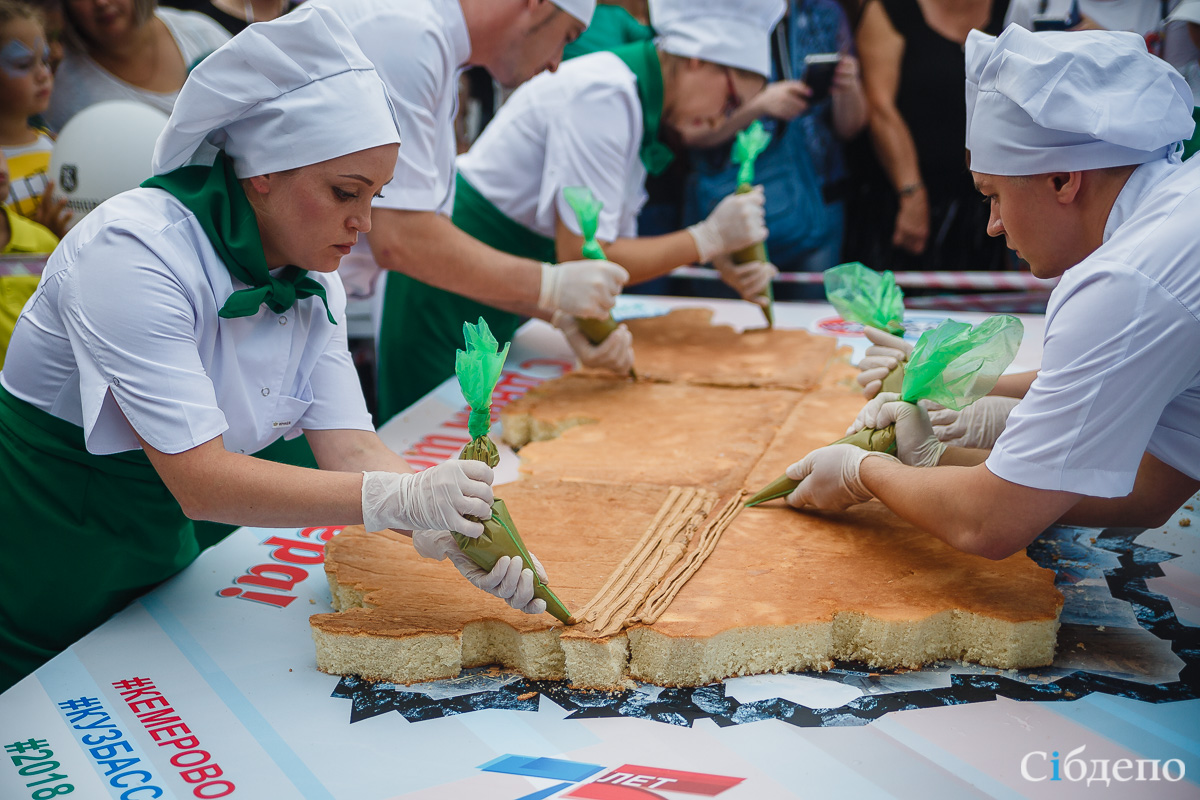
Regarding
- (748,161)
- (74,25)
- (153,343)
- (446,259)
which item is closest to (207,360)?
A: (153,343)

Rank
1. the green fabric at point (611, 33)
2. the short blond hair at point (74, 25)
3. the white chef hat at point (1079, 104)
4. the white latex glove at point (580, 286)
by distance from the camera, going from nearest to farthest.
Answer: the white chef hat at point (1079, 104), the white latex glove at point (580, 286), the green fabric at point (611, 33), the short blond hair at point (74, 25)

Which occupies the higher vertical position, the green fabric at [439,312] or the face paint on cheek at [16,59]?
the face paint on cheek at [16,59]

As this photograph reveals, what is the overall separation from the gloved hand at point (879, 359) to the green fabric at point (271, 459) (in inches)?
50.7

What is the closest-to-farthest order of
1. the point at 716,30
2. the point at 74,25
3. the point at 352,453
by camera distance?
the point at 352,453 → the point at 716,30 → the point at 74,25

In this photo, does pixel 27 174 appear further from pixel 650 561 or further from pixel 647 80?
pixel 650 561

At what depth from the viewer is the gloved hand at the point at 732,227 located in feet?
10.3

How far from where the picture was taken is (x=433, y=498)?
147 cm

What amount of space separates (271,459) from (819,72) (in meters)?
3.77

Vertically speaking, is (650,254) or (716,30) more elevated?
(716,30)

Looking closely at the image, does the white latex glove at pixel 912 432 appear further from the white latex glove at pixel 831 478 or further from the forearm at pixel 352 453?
the forearm at pixel 352 453

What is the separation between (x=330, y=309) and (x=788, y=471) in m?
1.02

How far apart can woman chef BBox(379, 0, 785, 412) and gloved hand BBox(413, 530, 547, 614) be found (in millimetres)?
1326

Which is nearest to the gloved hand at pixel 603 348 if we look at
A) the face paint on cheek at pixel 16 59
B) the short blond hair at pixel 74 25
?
the face paint on cheek at pixel 16 59

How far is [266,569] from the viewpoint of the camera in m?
1.96
